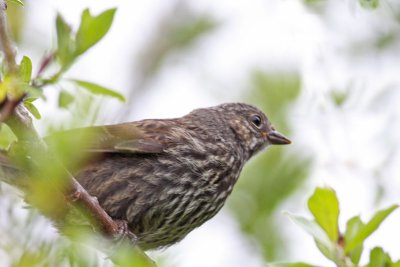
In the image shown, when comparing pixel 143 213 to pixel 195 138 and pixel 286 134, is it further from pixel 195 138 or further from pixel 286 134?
pixel 286 134

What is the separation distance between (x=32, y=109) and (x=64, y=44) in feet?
1.00

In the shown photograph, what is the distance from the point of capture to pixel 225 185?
471 centimetres

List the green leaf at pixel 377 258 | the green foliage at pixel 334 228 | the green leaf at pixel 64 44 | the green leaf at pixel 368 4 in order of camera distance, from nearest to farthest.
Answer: the green leaf at pixel 64 44
the green leaf at pixel 377 258
the green foliage at pixel 334 228
the green leaf at pixel 368 4

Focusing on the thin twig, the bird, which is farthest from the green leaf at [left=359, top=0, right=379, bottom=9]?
the bird

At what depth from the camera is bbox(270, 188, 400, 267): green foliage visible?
265 centimetres

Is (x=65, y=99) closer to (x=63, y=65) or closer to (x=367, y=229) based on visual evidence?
(x=63, y=65)

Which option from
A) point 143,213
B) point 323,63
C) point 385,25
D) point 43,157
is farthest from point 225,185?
point 43,157

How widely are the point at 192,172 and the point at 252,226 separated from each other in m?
0.44

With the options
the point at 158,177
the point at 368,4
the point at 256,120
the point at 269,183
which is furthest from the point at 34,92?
the point at 256,120

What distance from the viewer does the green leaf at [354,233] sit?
2689mm

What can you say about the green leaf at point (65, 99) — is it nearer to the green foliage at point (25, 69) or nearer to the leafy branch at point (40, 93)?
the leafy branch at point (40, 93)

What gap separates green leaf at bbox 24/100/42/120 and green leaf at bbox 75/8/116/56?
0.25m

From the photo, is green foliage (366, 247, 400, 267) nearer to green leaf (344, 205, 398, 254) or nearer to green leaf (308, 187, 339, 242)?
green leaf (344, 205, 398, 254)

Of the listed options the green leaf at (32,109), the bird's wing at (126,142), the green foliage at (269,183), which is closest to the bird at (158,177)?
the bird's wing at (126,142)
